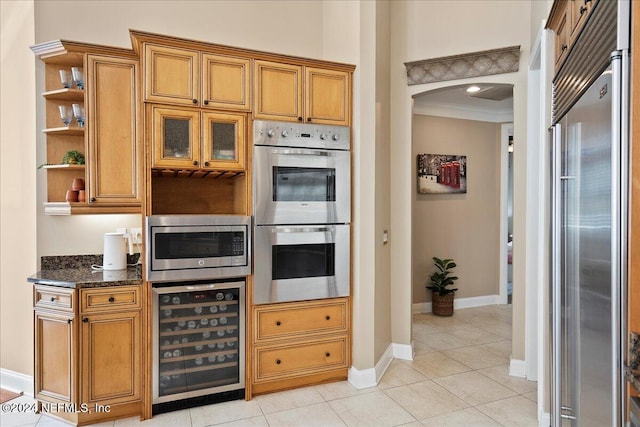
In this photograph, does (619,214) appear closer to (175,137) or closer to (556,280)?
(556,280)

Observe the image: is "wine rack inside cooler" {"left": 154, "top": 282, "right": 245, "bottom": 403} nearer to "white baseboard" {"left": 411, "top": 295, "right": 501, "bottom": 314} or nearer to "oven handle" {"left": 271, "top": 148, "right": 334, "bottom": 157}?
"oven handle" {"left": 271, "top": 148, "right": 334, "bottom": 157}

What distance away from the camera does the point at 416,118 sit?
17.5 feet

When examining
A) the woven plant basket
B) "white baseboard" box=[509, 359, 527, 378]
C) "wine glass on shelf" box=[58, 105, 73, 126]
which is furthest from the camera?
the woven plant basket

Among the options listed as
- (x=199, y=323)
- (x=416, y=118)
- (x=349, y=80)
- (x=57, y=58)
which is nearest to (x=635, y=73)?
(x=349, y=80)

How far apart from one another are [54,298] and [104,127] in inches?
47.6

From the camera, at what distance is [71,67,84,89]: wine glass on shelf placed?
293 centimetres

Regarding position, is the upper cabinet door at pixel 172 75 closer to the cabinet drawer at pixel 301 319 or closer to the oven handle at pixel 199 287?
the oven handle at pixel 199 287

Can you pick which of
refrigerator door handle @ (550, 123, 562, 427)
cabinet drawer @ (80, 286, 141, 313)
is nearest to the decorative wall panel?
refrigerator door handle @ (550, 123, 562, 427)

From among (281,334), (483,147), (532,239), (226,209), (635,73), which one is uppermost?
(483,147)

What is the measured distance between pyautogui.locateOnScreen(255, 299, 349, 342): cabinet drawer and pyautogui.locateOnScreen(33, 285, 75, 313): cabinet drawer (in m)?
1.22

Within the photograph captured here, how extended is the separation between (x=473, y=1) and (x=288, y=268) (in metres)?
2.82

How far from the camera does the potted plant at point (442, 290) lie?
5227 mm

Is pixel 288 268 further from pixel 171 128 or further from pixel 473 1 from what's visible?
pixel 473 1

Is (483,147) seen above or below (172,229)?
above
